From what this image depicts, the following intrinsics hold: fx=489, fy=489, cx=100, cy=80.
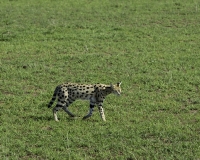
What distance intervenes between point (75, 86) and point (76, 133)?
4.93 ft

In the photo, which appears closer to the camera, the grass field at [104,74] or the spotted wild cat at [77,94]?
the grass field at [104,74]

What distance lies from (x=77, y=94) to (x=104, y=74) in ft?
14.3

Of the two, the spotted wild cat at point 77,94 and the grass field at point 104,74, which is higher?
the spotted wild cat at point 77,94

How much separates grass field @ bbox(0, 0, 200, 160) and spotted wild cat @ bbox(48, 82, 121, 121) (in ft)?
1.22

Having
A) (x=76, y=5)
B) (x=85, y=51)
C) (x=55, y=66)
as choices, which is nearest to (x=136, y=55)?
(x=85, y=51)

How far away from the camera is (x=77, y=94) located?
45.1ft

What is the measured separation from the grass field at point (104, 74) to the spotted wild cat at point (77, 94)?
371mm

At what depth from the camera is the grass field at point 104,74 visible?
1225cm

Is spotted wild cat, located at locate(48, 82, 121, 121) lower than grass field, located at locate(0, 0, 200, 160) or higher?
higher

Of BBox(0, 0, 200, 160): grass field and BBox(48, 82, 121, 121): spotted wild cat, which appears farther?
BBox(48, 82, 121, 121): spotted wild cat

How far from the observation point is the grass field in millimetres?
12250

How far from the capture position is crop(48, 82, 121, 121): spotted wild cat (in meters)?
13.6

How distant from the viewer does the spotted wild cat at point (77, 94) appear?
44.8 feet

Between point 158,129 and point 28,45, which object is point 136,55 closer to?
point 28,45
